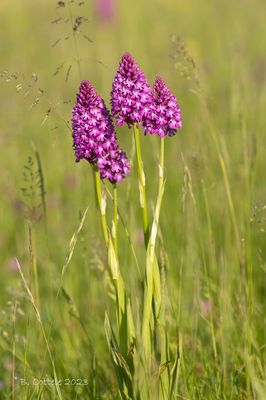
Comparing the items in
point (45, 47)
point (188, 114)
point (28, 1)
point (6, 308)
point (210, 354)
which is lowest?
point (210, 354)

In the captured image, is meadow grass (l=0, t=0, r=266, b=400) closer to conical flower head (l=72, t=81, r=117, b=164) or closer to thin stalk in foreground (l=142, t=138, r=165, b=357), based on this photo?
thin stalk in foreground (l=142, t=138, r=165, b=357)

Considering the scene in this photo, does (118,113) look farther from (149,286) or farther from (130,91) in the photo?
(149,286)

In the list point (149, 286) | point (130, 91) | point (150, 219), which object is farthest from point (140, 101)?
point (150, 219)

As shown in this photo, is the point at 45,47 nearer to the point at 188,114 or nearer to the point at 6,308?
the point at 188,114

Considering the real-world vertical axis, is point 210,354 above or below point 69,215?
below

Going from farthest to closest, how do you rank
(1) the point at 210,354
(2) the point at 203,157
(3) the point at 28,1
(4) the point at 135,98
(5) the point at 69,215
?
(3) the point at 28,1 < (5) the point at 69,215 < (2) the point at 203,157 < (1) the point at 210,354 < (4) the point at 135,98

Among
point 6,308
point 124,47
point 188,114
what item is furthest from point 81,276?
point 124,47

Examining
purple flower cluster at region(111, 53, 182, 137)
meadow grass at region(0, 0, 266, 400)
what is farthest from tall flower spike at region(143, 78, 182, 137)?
meadow grass at region(0, 0, 266, 400)

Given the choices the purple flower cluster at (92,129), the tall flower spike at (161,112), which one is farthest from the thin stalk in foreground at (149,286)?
the purple flower cluster at (92,129)
